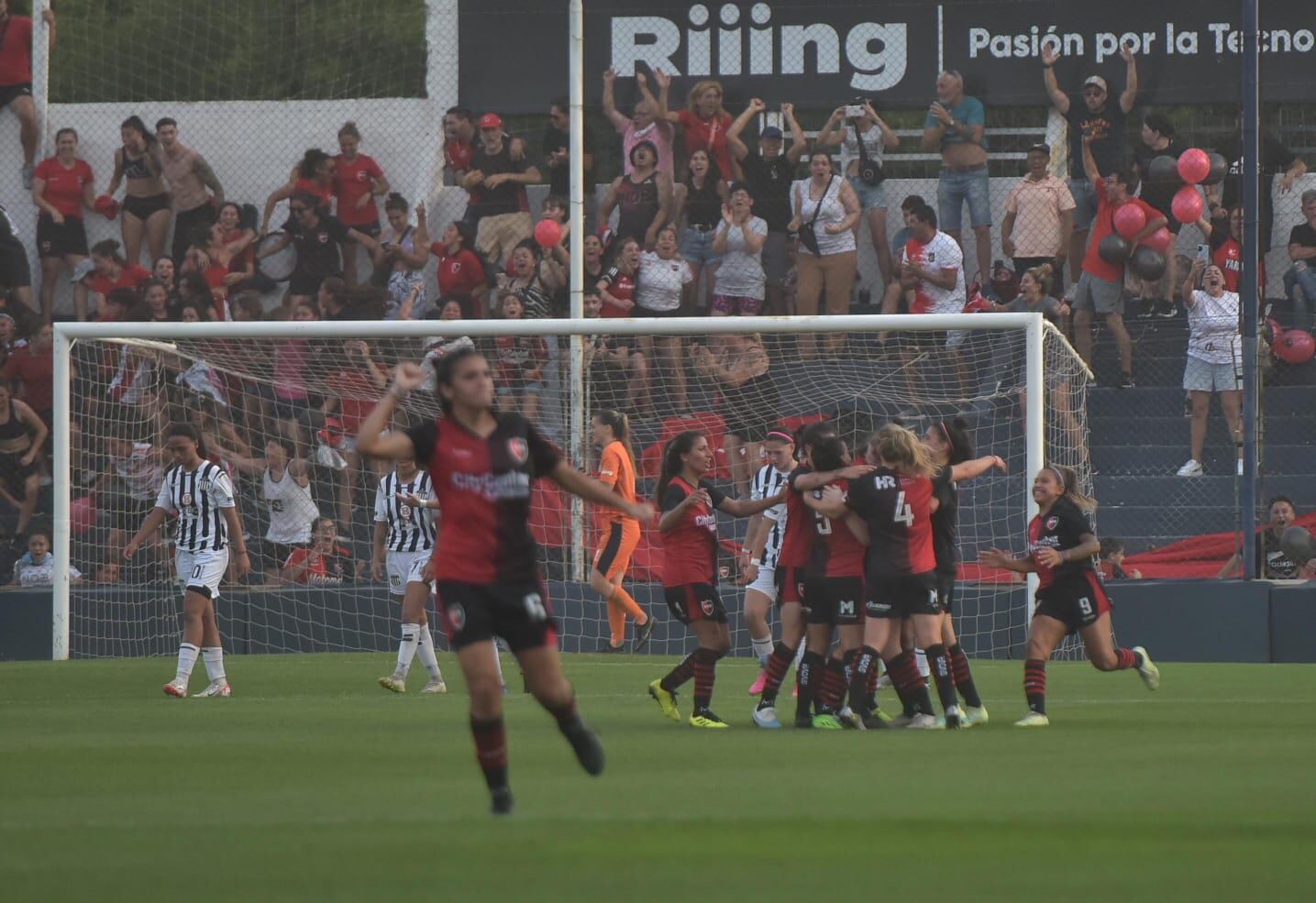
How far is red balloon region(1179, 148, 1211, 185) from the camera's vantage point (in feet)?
72.7

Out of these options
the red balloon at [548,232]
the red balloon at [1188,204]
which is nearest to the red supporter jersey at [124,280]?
the red balloon at [548,232]

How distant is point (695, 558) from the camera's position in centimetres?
1227

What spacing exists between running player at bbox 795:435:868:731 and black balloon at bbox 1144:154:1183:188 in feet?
39.0

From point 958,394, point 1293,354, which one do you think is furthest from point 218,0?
point 1293,354

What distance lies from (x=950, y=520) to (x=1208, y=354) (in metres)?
10.2

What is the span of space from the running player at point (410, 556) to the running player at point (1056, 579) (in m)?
5.18

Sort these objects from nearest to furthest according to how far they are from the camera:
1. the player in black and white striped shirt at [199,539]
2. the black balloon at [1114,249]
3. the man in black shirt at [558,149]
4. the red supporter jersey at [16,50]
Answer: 1. the player in black and white striped shirt at [199,539]
2. the black balloon at [1114,249]
3. the man in black shirt at [558,149]
4. the red supporter jersey at [16,50]

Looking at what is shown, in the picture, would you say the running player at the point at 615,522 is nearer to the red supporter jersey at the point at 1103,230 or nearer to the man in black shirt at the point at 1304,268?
the red supporter jersey at the point at 1103,230

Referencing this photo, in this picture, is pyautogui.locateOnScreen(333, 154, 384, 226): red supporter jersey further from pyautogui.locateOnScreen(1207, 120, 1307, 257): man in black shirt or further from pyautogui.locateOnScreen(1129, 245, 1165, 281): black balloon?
pyautogui.locateOnScreen(1207, 120, 1307, 257): man in black shirt

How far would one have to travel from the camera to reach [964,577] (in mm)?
20719

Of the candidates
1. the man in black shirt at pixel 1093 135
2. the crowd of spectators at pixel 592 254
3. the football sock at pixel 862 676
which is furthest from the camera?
the man in black shirt at pixel 1093 135

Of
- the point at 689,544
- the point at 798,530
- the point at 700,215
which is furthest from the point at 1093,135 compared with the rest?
the point at 689,544

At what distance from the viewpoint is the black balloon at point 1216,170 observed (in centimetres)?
2228

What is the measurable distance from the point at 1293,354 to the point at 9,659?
14.7 metres
